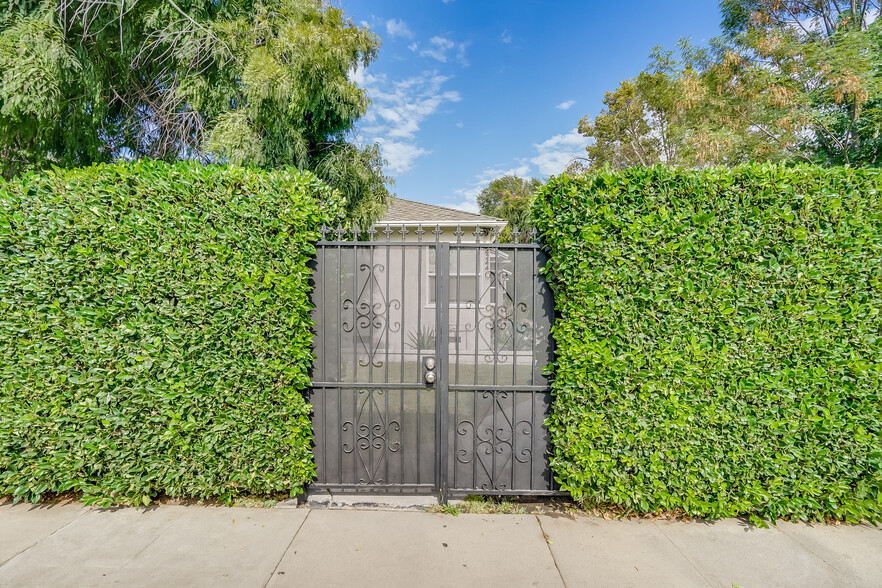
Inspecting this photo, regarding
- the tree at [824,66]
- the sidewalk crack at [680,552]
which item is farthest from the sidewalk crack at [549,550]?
the tree at [824,66]

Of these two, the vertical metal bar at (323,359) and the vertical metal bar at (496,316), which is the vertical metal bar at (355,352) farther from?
the vertical metal bar at (496,316)

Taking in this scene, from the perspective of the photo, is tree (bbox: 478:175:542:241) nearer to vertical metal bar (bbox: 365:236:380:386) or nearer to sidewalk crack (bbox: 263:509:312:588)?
vertical metal bar (bbox: 365:236:380:386)

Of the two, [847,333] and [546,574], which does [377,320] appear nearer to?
[546,574]

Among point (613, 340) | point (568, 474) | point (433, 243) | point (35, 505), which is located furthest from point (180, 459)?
point (613, 340)

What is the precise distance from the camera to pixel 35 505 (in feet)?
9.05

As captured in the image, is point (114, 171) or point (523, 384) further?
point (523, 384)

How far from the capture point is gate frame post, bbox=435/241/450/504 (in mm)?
2781

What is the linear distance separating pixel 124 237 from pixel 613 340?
3.80 meters

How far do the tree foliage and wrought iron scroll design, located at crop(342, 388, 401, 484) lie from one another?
6769 mm

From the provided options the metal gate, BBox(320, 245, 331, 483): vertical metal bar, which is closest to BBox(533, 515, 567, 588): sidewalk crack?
the metal gate

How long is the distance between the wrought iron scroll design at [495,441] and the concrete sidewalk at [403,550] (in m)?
0.31

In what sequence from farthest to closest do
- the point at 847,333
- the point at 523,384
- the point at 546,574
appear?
the point at 523,384 < the point at 847,333 < the point at 546,574

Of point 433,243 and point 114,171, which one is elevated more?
point 114,171

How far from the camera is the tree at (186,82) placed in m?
4.61
